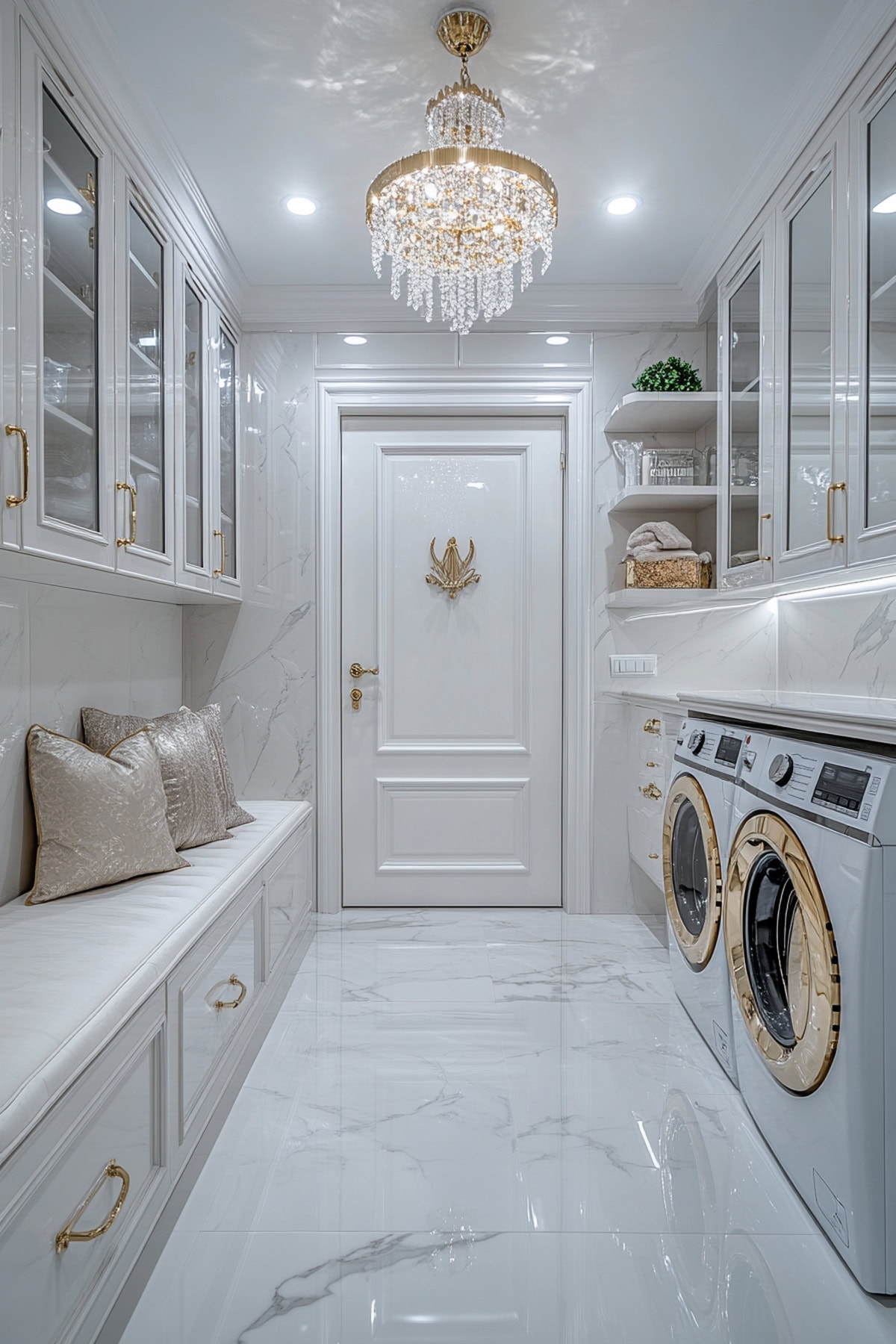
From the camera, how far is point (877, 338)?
1888 mm

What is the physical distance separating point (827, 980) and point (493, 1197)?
0.79 metres

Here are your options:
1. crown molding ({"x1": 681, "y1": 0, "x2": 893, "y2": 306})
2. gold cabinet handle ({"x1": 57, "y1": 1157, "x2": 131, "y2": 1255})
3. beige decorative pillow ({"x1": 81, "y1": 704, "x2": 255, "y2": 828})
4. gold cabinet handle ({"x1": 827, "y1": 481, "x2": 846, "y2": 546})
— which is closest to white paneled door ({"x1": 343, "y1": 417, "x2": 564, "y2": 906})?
→ beige decorative pillow ({"x1": 81, "y1": 704, "x2": 255, "y2": 828})

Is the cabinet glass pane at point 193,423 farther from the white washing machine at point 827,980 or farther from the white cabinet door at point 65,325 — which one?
the white washing machine at point 827,980

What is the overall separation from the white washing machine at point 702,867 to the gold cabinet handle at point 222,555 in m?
1.67

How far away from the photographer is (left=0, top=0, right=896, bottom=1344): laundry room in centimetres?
143

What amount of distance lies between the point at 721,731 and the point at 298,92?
197 cm

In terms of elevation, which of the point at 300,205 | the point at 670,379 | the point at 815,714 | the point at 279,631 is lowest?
the point at 815,714

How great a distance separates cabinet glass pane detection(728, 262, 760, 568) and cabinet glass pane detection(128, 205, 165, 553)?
1770 millimetres

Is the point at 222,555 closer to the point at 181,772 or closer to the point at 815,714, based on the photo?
the point at 181,772

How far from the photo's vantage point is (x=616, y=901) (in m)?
3.52

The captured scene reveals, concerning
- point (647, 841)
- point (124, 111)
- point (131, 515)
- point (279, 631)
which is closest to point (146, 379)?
point (131, 515)

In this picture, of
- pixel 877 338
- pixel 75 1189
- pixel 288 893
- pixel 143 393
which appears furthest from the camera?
pixel 288 893

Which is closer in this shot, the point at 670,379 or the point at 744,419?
the point at 744,419

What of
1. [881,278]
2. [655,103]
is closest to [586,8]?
[655,103]
